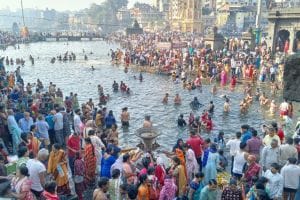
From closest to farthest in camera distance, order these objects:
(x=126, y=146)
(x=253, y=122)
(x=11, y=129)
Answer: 1. (x=11, y=129)
2. (x=126, y=146)
3. (x=253, y=122)

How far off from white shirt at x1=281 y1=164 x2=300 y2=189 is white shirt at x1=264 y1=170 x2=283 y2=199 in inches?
14.1

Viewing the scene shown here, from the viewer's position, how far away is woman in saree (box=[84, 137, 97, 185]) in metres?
7.93

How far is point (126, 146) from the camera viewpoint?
12.6 m

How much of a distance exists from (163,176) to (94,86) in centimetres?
1820

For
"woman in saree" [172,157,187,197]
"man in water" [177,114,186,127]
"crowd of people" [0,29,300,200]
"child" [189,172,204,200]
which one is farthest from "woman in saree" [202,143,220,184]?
"man in water" [177,114,186,127]

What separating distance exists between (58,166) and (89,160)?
93 cm

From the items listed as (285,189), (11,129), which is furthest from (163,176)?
(11,129)

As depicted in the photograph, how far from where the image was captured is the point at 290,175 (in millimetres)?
6941

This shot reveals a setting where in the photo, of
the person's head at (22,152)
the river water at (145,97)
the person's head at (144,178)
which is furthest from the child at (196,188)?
the river water at (145,97)

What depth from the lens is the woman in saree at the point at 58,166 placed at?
7160mm

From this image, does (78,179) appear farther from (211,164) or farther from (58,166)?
(211,164)

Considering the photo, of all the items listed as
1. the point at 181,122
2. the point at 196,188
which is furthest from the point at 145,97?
the point at 196,188

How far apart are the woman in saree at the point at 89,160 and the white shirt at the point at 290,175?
4164mm

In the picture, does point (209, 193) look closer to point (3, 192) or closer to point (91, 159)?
point (91, 159)
